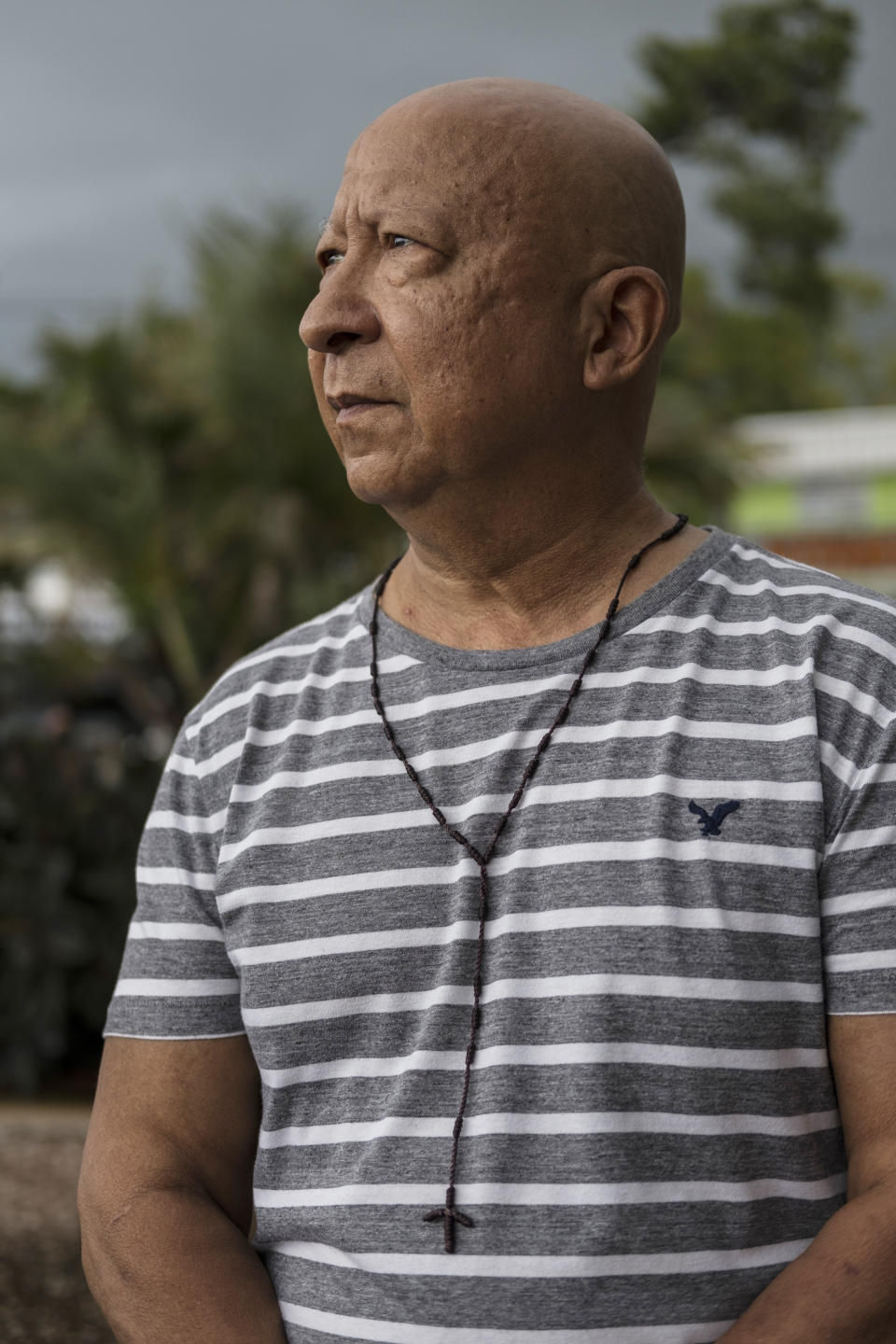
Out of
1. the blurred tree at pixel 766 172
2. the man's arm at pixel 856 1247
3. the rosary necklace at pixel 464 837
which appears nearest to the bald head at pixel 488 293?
the rosary necklace at pixel 464 837

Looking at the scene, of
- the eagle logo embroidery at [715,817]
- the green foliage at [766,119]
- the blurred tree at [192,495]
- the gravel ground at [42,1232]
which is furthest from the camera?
the green foliage at [766,119]

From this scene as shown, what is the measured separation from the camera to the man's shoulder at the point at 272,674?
1712 millimetres

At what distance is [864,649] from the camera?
4.94 feet

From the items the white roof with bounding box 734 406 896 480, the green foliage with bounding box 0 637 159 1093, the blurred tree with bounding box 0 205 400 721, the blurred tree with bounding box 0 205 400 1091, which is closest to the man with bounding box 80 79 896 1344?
the green foliage with bounding box 0 637 159 1093

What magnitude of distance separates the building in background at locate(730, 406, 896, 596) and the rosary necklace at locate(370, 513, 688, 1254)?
16.1 meters

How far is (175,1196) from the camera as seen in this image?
154 cm

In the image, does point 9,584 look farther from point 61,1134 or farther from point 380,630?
point 380,630

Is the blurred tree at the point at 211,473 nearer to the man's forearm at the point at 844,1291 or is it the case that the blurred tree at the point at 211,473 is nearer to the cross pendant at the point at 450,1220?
the cross pendant at the point at 450,1220

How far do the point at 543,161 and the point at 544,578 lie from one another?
0.44m

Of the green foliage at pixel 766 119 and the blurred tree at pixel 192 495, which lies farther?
the green foliage at pixel 766 119

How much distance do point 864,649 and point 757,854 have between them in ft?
0.82

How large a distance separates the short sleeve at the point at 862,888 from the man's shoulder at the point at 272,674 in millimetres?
604

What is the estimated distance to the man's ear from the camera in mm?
1550

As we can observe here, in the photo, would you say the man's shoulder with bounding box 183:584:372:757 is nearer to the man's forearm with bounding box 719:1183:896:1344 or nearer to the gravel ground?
the man's forearm with bounding box 719:1183:896:1344
